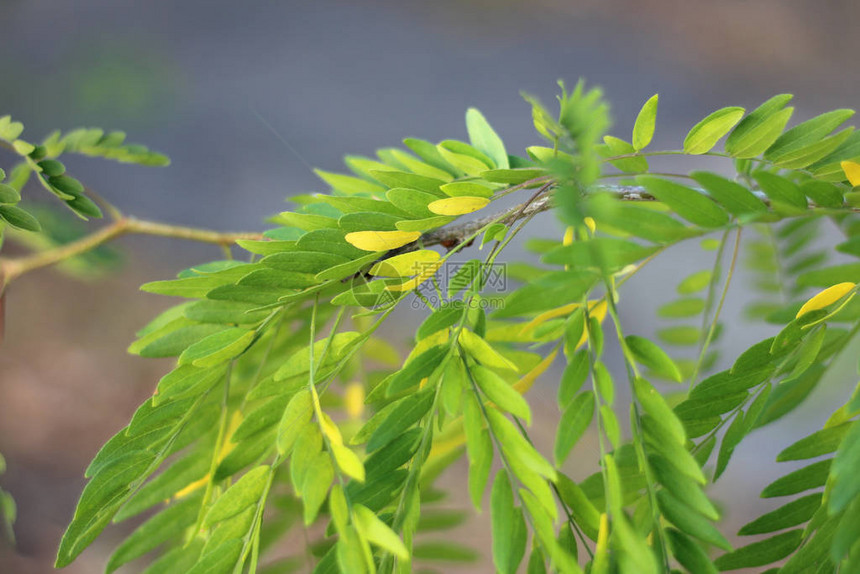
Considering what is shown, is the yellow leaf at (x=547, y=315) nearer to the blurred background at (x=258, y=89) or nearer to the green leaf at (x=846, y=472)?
the green leaf at (x=846, y=472)

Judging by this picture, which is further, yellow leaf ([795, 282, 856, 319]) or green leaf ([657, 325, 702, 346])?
green leaf ([657, 325, 702, 346])

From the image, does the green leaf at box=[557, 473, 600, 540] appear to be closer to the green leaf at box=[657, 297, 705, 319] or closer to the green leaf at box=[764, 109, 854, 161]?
the green leaf at box=[764, 109, 854, 161]

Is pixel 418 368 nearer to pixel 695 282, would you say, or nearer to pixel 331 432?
pixel 331 432

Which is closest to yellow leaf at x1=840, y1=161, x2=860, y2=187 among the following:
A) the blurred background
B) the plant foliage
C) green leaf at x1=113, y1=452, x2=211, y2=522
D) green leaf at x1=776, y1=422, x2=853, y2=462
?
the plant foliage

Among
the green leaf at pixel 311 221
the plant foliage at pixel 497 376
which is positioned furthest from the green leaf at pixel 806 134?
the green leaf at pixel 311 221

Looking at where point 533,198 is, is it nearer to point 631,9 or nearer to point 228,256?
point 228,256

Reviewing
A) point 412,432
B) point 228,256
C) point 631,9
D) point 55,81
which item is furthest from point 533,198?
point 55,81

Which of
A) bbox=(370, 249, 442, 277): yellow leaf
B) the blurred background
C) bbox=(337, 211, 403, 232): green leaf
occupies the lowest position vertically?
bbox=(370, 249, 442, 277): yellow leaf
